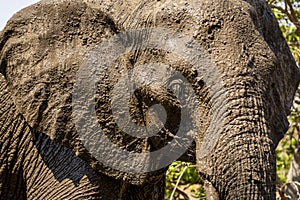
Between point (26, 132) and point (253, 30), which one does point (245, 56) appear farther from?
point (26, 132)

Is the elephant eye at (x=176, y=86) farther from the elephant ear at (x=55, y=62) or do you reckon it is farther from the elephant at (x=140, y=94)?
the elephant ear at (x=55, y=62)

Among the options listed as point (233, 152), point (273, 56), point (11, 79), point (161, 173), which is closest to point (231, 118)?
point (233, 152)

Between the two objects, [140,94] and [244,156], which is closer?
[244,156]

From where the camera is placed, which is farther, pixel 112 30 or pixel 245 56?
pixel 112 30

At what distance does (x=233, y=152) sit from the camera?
2264 mm

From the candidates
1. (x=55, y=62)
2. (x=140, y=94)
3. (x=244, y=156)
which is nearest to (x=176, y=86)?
(x=140, y=94)

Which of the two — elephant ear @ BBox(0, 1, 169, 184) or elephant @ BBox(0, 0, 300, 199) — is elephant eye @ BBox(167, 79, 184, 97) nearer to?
elephant @ BBox(0, 0, 300, 199)

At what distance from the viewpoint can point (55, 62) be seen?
8.80ft

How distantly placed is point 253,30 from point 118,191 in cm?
68

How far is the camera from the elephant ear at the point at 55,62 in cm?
266

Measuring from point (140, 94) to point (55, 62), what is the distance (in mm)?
304

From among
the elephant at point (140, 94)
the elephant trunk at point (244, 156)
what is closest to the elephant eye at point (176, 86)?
the elephant at point (140, 94)

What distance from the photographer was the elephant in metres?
2.31

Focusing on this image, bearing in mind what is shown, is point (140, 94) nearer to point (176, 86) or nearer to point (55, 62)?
point (176, 86)
